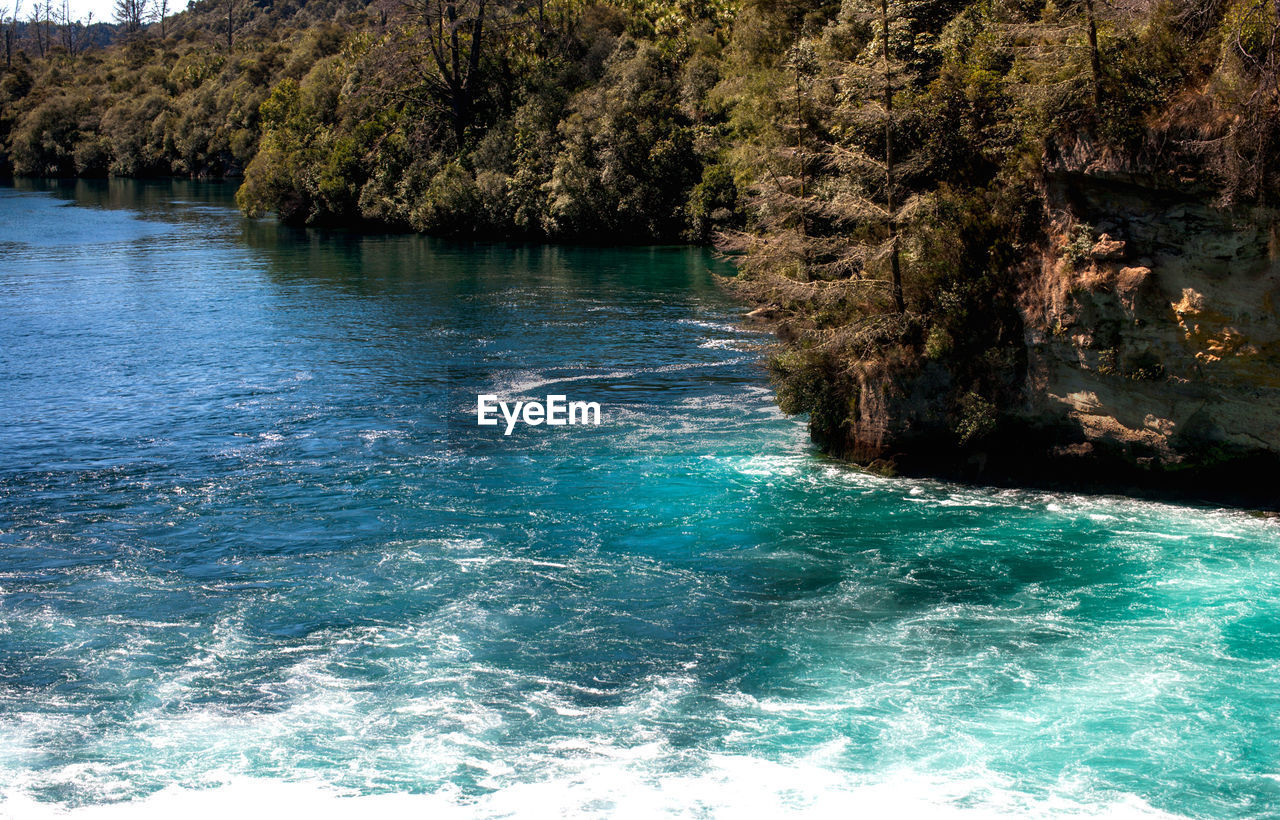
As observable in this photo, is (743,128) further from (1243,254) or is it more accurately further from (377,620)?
(377,620)

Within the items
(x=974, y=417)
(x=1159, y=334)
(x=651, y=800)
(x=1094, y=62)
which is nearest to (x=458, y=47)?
(x=1094, y=62)

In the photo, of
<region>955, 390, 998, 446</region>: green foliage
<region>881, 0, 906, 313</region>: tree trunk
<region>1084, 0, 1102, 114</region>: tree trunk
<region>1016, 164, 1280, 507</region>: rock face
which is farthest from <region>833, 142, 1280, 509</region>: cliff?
<region>881, 0, 906, 313</region>: tree trunk

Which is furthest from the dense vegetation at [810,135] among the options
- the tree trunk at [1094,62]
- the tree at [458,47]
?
the tree at [458,47]

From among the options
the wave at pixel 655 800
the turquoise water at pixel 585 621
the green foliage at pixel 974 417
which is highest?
the green foliage at pixel 974 417

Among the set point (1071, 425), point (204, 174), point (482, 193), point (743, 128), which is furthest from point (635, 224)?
point (204, 174)

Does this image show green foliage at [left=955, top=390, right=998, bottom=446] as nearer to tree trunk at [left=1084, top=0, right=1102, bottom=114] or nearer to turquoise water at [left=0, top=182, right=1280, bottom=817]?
turquoise water at [left=0, top=182, right=1280, bottom=817]

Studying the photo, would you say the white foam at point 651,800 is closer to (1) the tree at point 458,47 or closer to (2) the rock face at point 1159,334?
(2) the rock face at point 1159,334

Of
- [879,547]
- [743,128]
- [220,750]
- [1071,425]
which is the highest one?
[743,128]
